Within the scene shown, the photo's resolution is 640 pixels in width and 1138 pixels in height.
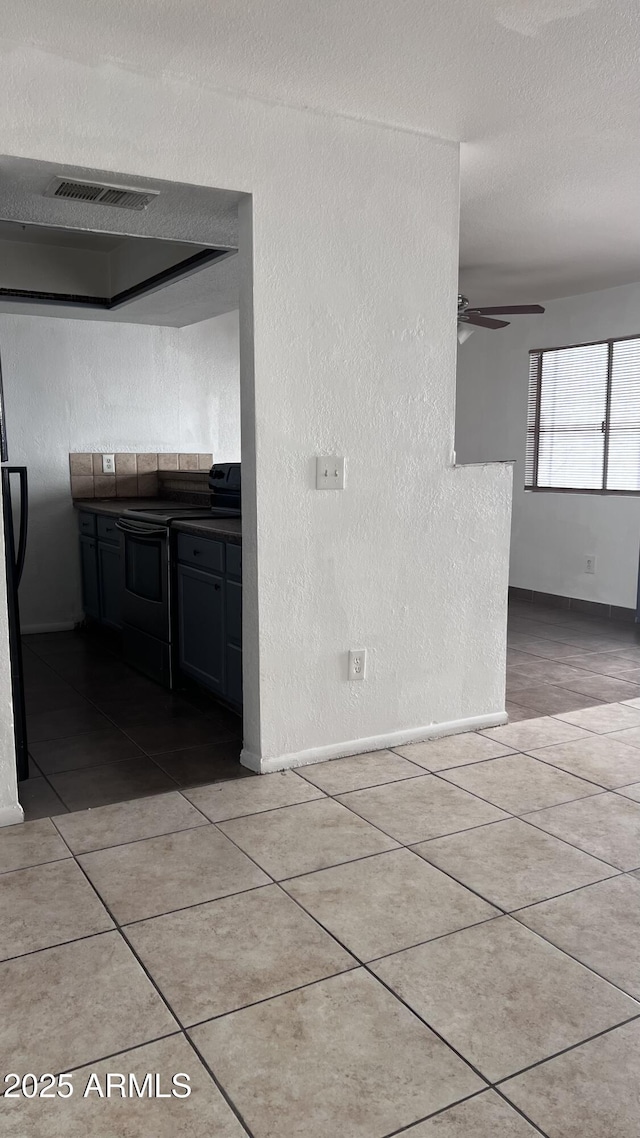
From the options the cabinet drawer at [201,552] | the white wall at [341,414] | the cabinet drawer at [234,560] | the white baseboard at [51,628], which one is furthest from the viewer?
the white baseboard at [51,628]

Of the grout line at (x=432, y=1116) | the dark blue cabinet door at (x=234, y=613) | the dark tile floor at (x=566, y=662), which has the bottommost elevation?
the dark tile floor at (x=566, y=662)

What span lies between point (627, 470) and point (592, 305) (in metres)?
1.21

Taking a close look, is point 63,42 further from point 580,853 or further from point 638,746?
point 638,746

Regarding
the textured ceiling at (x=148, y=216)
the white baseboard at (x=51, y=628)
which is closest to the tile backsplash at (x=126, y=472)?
the white baseboard at (x=51, y=628)

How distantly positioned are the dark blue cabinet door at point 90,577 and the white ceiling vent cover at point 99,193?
8.85ft

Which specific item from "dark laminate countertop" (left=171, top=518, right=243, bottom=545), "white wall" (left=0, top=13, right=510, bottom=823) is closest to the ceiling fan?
"white wall" (left=0, top=13, right=510, bottom=823)

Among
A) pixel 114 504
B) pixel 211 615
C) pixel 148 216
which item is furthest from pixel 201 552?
pixel 114 504

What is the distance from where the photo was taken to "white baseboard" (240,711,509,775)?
3129mm

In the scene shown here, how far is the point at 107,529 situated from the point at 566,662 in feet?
9.05

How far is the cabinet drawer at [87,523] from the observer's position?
5262 mm

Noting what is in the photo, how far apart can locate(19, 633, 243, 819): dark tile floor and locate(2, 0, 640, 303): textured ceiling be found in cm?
229

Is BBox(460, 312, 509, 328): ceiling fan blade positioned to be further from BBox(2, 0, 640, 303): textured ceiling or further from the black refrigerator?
the black refrigerator

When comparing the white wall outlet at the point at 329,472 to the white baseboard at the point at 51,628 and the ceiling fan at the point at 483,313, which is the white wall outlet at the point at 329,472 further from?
the white baseboard at the point at 51,628

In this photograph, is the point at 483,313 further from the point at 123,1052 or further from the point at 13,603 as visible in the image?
the point at 123,1052
